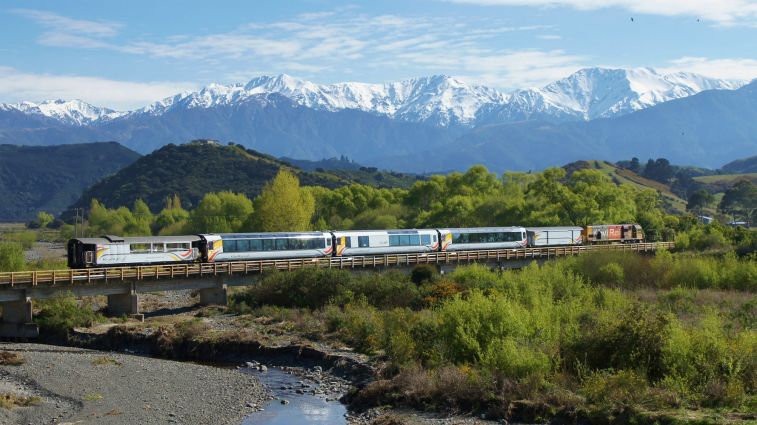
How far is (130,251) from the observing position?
2331 inches

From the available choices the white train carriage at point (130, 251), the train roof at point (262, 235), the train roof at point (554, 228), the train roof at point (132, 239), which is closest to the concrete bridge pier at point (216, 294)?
the white train carriage at point (130, 251)

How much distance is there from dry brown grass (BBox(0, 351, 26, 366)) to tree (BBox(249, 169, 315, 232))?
208 feet

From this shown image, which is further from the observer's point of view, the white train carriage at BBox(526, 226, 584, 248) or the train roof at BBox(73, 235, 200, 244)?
the white train carriage at BBox(526, 226, 584, 248)

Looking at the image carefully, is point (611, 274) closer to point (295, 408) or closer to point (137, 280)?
point (137, 280)

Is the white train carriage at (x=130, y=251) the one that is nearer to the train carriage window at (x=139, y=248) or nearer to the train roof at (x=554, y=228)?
the train carriage window at (x=139, y=248)

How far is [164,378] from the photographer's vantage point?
128 ft

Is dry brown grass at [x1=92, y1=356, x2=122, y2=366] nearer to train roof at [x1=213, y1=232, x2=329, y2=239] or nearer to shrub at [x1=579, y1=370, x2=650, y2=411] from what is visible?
shrub at [x1=579, y1=370, x2=650, y2=411]

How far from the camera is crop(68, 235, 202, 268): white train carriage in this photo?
57.2 meters

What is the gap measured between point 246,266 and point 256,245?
486 centimetres

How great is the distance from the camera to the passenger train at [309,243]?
2303 inches

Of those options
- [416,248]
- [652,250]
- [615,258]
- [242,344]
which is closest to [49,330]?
[242,344]

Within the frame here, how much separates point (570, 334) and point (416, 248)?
45.5 metres

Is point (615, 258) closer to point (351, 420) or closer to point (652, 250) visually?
point (652, 250)

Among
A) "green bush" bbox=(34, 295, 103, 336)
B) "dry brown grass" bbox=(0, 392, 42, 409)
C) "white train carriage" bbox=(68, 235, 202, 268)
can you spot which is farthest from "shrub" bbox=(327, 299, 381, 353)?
"dry brown grass" bbox=(0, 392, 42, 409)
